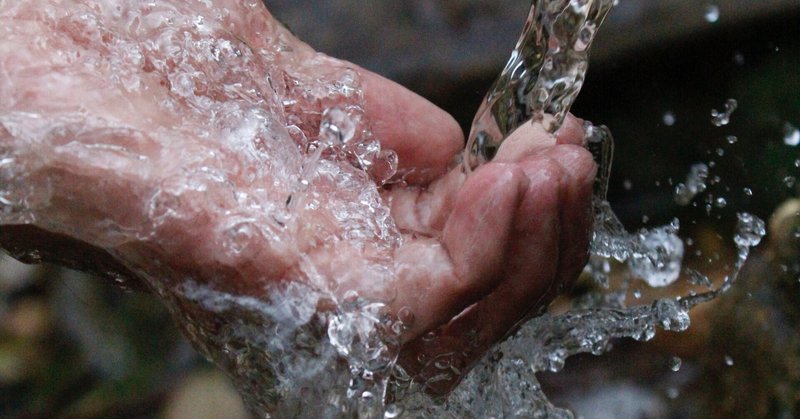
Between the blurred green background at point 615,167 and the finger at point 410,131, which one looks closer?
the finger at point 410,131

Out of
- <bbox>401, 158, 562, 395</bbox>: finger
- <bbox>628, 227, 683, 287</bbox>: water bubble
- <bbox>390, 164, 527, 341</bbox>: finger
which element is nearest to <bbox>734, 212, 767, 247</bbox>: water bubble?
<bbox>628, 227, 683, 287</bbox>: water bubble

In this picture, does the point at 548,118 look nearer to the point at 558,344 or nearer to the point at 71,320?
the point at 558,344

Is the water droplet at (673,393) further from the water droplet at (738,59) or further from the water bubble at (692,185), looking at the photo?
the water droplet at (738,59)

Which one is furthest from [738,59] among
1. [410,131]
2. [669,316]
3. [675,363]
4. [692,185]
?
[410,131]

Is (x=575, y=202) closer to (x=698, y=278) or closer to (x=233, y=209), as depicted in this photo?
(x=233, y=209)

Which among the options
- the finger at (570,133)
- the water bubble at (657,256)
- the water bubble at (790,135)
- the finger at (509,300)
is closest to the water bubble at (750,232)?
the water bubble at (657,256)

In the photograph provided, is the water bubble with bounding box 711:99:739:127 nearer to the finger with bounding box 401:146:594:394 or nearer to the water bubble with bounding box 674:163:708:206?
the water bubble with bounding box 674:163:708:206
